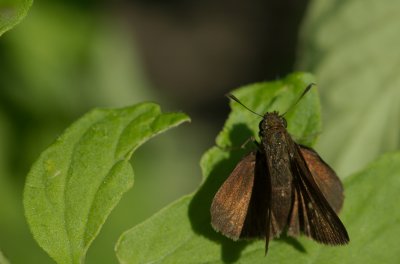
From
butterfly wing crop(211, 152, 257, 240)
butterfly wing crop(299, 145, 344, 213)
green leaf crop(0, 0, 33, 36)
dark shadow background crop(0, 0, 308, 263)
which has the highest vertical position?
green leaf crop(0, 0, 33, 36)

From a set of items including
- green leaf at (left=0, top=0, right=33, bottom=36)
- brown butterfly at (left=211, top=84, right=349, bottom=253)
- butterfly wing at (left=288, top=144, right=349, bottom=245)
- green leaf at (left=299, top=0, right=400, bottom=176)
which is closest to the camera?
green leaf at (left=0, top=0, right=33, bottom=36)

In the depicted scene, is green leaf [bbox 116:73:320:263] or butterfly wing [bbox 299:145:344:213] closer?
green leaf [bbox 116:73:320:263]

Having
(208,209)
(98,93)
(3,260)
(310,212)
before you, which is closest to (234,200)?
(208,209)

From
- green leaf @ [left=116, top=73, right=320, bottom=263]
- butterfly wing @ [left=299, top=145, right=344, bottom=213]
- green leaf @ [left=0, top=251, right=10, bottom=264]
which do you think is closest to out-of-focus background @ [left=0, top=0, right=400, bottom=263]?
butterfly wing @ [left=299, top=145, right=344, bottom=213]

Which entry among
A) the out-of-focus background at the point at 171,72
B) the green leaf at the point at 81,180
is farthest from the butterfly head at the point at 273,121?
the out-of-focus background at the point at 171,72

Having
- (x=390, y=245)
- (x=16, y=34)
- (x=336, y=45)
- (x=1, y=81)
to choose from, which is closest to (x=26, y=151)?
(x=1, y=81)

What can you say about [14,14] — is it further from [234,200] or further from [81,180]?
[234,200]

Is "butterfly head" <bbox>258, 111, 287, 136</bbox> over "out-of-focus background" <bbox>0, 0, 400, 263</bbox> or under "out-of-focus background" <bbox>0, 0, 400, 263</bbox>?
over

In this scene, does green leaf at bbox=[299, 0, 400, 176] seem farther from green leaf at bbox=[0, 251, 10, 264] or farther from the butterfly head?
green leaf at bbox=[0, 251, 10, 264]
